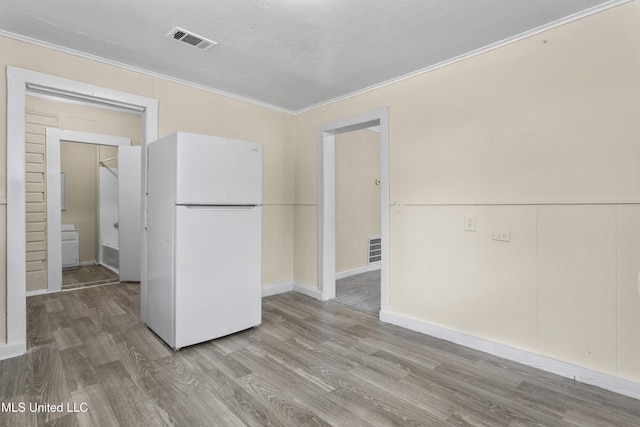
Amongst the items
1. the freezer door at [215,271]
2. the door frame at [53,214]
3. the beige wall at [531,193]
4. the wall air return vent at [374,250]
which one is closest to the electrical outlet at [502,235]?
the beige wall at [531,193]

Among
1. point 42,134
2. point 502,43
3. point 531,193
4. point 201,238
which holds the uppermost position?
point 502,43

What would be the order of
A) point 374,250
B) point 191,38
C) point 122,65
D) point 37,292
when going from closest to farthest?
point 191,38
point 122,65
point 37,292
point 374,250

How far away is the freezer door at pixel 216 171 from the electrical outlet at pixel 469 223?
6.06 ft

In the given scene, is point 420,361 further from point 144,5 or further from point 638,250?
point 144,5

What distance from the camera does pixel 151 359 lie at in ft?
7.62

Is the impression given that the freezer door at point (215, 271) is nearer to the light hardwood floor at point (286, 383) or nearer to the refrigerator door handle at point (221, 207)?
the refrigerator door handle at point (221, 207)

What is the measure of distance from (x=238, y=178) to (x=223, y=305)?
1.12 meters

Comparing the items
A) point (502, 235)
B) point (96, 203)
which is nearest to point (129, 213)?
point (96, 203)

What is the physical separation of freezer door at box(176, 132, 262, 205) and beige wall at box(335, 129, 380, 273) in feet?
6.86

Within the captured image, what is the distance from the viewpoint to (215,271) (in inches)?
104

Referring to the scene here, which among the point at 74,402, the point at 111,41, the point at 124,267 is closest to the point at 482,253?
the point at 74,402

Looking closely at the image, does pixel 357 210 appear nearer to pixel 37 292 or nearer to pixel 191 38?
pixel 191 38

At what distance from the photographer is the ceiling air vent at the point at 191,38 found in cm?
225

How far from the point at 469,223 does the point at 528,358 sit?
1.07 metres
